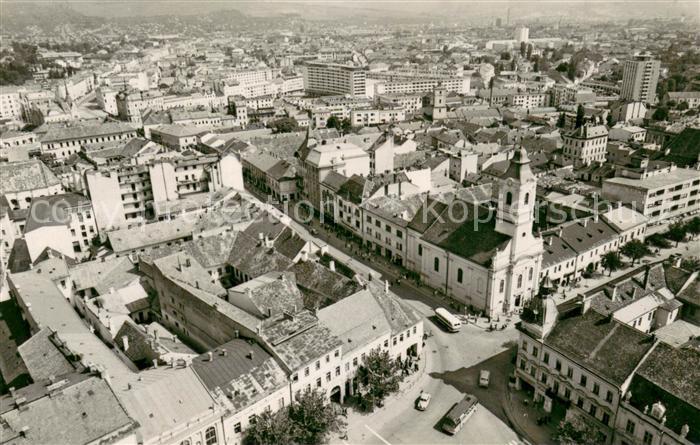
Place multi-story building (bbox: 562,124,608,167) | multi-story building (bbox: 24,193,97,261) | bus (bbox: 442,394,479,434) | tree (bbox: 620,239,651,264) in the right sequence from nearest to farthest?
bus (bbox: 442,394,479,434), multi-story building (bbox: 24,193,97,261), tree (bbox: 620,239,651,264), multi-story building (bbox: 562,124,608,167)

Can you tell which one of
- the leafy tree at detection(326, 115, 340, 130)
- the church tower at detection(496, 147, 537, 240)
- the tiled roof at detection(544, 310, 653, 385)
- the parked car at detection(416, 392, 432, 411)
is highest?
the church tower at detection(496, 147, 537, 240)

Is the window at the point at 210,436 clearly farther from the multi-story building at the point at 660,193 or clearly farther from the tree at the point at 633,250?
Answer: the multi-story building at the point at 660,193

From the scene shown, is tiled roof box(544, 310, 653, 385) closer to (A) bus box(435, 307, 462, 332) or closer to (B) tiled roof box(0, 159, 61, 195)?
(A) bus box(435, 307, 462, 332)

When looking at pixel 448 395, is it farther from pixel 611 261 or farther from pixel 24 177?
pixel 24 177

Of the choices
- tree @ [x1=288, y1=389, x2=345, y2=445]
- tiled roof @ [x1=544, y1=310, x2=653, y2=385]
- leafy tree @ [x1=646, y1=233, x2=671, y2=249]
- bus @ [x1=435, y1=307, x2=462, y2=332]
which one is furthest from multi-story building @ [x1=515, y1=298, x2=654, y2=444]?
leafy tree @ [x1=646, y1=233, x2=671, y2=249]

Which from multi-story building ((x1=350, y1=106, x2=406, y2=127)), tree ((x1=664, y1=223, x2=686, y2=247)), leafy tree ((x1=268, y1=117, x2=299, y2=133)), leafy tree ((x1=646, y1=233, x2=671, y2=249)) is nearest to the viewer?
tree ((x1=664, y1=223, x2=686, y2=247))

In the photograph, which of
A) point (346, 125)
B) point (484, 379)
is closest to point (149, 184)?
point (484, 379)

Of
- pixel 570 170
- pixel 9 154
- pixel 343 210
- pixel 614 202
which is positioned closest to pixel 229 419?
pixel 343 210
